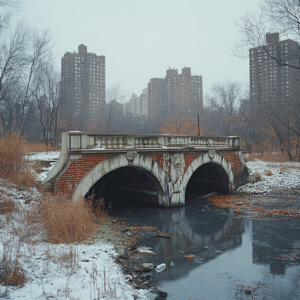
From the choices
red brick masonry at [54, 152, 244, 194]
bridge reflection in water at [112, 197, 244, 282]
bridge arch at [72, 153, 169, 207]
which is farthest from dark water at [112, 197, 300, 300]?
red brick masonry at [54, 152, 244, 194]

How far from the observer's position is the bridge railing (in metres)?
9.55

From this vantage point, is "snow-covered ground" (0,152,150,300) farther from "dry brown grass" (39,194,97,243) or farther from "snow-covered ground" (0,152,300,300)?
"dry brown grass" (39,194,97,243)

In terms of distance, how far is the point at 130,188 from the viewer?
49.6ft

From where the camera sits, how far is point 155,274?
6.22 metres

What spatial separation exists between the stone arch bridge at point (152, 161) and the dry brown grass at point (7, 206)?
4.24 ft

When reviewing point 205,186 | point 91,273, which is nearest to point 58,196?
point 91,273

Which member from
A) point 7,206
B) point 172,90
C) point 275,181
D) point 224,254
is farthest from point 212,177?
point 172,90

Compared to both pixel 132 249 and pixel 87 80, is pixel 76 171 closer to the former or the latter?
pixel 132 249

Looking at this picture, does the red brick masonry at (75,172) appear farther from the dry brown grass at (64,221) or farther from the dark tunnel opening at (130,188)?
the dark tunnel opening at (130,188)

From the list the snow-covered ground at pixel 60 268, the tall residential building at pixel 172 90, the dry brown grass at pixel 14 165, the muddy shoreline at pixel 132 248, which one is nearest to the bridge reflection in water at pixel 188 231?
the muddy shoreline at pixel 132 248

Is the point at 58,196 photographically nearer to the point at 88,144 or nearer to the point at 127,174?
the point at 88,144

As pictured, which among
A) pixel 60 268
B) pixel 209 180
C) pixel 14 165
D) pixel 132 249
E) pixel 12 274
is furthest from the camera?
pixel 209 180

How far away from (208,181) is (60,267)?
1426 centimetres

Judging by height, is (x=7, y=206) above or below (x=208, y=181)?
above
